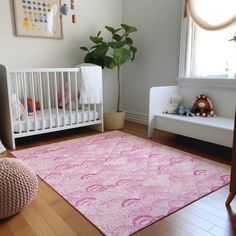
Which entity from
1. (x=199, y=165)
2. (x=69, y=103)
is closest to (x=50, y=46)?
(x=69, y=103)

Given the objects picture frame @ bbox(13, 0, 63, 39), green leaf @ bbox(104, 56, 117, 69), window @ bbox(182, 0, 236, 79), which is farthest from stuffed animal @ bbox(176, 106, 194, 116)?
picture frame @ bbox(13, 0, 63, 39)

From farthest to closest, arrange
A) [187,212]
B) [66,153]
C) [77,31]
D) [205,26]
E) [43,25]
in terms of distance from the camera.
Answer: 1. [77,31]
2. [43,25]
3. [205,26]
4. [66,153]
5. [187,212]

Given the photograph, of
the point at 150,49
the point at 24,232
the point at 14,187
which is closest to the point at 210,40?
the point at 150,49

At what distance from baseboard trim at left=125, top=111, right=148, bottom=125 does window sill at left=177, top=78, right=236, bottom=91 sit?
846mm

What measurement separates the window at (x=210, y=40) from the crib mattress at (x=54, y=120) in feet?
Answer: 4.40

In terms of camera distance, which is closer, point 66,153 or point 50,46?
point 66,153

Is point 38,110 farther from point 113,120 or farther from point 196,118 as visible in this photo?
point 196,118

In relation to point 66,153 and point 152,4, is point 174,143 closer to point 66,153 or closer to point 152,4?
point 66,153

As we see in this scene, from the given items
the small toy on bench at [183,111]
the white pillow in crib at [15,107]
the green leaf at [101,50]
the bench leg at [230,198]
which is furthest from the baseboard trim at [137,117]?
the bench leg at [230,198]

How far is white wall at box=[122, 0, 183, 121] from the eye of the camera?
3104mm

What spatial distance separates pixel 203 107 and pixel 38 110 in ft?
6.63

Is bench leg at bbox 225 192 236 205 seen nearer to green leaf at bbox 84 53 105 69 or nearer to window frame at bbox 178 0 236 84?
window frame at bbox 178 0 236 84

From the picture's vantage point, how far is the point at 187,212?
1.40 m

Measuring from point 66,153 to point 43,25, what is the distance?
1798 mm
